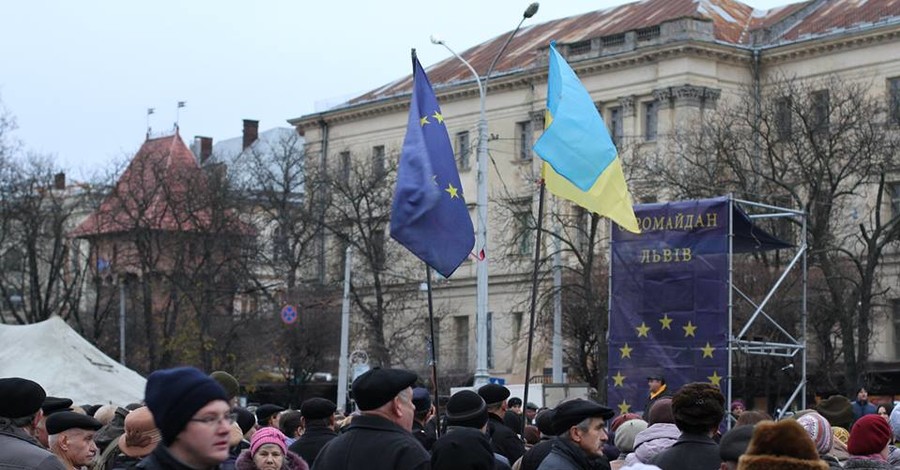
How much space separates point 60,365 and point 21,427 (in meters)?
19.5

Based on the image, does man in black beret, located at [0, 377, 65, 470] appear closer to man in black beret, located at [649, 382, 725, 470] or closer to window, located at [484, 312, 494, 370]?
man in black beret, located at [649, 382, 725, 470]

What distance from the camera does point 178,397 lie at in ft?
22.1

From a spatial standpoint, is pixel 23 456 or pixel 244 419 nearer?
pixel 23 456

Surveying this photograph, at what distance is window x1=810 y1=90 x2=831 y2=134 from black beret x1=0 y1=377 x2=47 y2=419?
1656 inches

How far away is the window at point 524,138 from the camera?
249 feet

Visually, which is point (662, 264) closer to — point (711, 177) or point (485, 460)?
point (485, 460)

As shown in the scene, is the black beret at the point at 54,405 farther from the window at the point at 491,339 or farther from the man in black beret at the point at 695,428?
the window at the point at 491,339

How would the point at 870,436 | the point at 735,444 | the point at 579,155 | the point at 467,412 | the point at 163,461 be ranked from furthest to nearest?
the point at 579,155, the point at 467,412, the point at 870,436, the point at 735,444, the point at 163,461

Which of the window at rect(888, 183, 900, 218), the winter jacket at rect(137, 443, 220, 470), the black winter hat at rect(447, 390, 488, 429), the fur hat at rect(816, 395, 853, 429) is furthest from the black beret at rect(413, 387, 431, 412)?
the window at rect(888, 183, 900, 218)

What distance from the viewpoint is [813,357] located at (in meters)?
56.8

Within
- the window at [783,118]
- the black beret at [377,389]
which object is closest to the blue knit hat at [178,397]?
the black beret at [377,389]

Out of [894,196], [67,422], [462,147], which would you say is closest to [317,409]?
[67,422]

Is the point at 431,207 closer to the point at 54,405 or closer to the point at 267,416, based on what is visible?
the point at 267,416

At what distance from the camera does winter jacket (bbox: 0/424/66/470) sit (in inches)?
385
